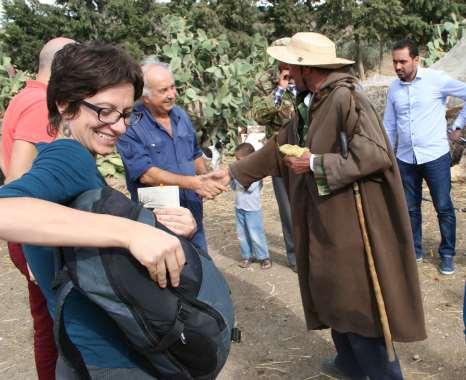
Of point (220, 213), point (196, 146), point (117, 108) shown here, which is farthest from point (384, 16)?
point (117, 108)

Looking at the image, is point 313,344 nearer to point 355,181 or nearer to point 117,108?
point 355,181

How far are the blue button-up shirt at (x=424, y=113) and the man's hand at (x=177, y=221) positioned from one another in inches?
140

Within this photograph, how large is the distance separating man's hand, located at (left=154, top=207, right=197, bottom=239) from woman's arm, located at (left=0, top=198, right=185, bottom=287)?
0.21 metres

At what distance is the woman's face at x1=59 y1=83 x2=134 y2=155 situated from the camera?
1.48m

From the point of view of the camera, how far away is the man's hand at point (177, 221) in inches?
57.9

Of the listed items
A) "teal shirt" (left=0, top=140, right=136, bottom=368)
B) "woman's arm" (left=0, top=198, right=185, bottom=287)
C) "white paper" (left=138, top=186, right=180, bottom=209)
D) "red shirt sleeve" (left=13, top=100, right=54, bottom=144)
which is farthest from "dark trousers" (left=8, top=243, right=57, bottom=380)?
"woman's arm" (left=0, top=198, right=185, bottom=287)

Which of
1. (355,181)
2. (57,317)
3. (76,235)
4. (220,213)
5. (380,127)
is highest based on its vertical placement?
(76,235)

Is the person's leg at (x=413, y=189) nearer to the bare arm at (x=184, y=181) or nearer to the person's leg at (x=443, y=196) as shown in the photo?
the person's leg at (x=443, y=196)

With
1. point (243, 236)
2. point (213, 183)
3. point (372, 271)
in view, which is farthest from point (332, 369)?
point (243, 236)

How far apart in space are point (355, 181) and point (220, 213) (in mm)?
4763

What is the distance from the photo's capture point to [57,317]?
136 centimetres

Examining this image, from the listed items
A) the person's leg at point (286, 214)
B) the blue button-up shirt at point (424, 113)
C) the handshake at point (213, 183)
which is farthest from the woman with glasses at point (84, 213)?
the blue button-up shirt at point (424, 113)

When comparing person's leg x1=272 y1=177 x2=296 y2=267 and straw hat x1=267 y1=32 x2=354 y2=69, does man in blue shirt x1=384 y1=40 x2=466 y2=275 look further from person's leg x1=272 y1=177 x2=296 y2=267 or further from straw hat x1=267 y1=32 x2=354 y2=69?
straw hat x1=267 y1=32 x2=354 y2=69

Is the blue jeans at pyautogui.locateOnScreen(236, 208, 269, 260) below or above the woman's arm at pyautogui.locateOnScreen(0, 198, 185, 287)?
below
